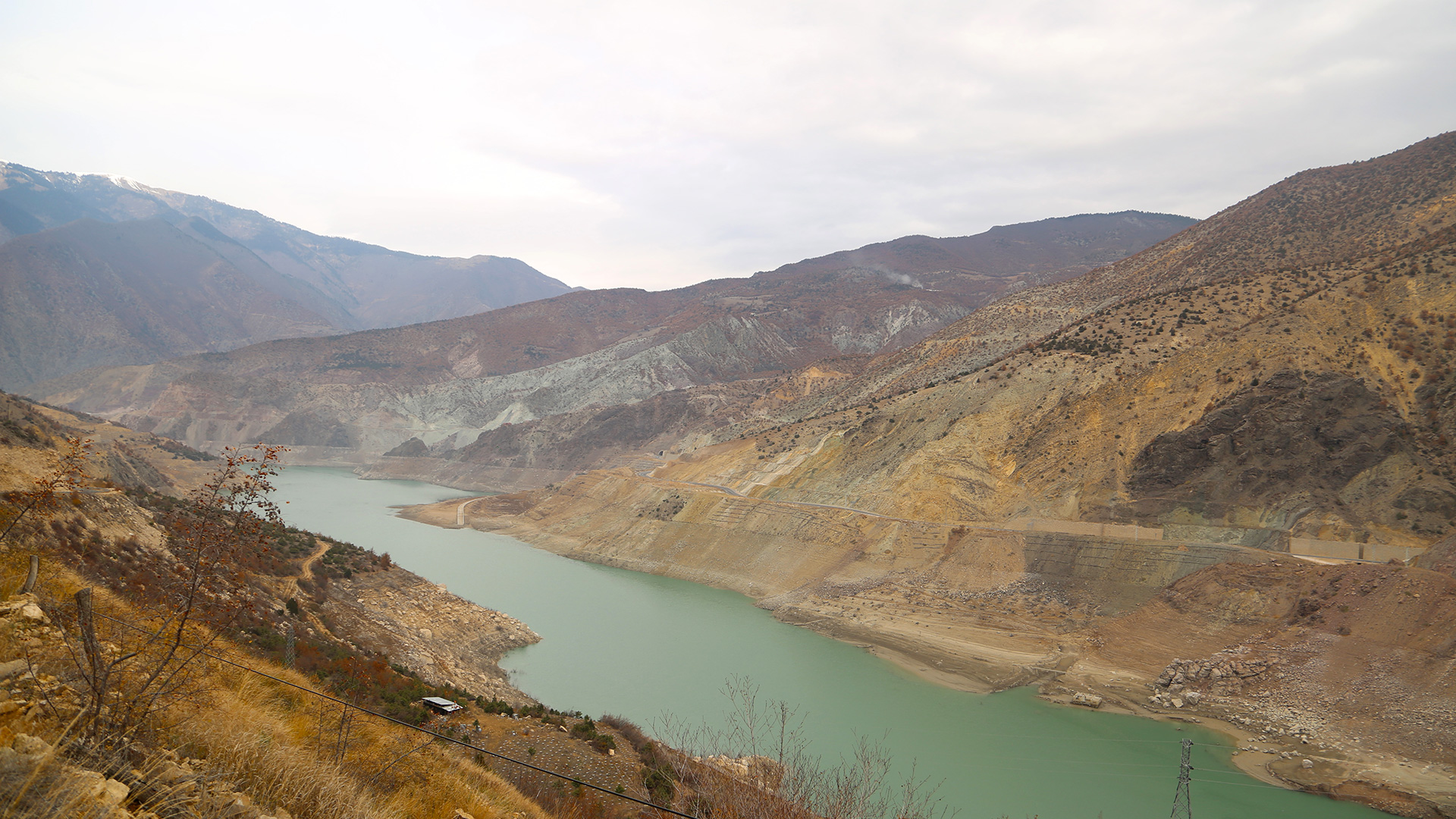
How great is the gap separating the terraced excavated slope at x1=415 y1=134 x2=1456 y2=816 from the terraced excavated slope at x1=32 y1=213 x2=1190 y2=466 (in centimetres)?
4792

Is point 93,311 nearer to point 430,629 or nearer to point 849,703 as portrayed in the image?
point 430,629

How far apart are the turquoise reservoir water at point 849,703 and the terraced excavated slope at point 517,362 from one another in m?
47.9

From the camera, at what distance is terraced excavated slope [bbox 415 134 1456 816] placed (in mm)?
22766

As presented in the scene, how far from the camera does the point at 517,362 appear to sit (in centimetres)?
13500

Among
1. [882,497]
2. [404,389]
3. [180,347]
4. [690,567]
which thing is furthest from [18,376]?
[882,497]

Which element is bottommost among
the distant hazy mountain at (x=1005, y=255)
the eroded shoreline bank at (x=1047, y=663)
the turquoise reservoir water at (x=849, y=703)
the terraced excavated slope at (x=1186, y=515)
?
A: the turquoise reservoir water at (x=849, y=703)

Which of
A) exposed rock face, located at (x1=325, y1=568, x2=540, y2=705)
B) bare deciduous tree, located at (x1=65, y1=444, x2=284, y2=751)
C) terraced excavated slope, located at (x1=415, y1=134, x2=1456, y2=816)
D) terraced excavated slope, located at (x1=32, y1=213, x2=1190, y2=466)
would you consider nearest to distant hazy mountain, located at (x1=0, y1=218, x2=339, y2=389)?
terraced excavated slope, located at (x1=32, y1=213, x2=1190, y2=466)

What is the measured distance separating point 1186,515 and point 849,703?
687 inches

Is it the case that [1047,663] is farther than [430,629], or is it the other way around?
[1047,663]

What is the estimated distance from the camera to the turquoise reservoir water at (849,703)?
63.0ft

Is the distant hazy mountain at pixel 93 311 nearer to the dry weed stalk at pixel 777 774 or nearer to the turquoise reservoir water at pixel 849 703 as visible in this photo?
the turquoise reservoir water at pixel 849 703

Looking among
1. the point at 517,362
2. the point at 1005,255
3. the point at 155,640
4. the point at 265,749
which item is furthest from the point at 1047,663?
the point at 1005,255

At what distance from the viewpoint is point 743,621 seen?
115 ft

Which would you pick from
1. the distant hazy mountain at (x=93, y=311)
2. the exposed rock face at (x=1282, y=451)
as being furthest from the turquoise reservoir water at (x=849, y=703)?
the distant hazy mountain at (x=93, y=311)
